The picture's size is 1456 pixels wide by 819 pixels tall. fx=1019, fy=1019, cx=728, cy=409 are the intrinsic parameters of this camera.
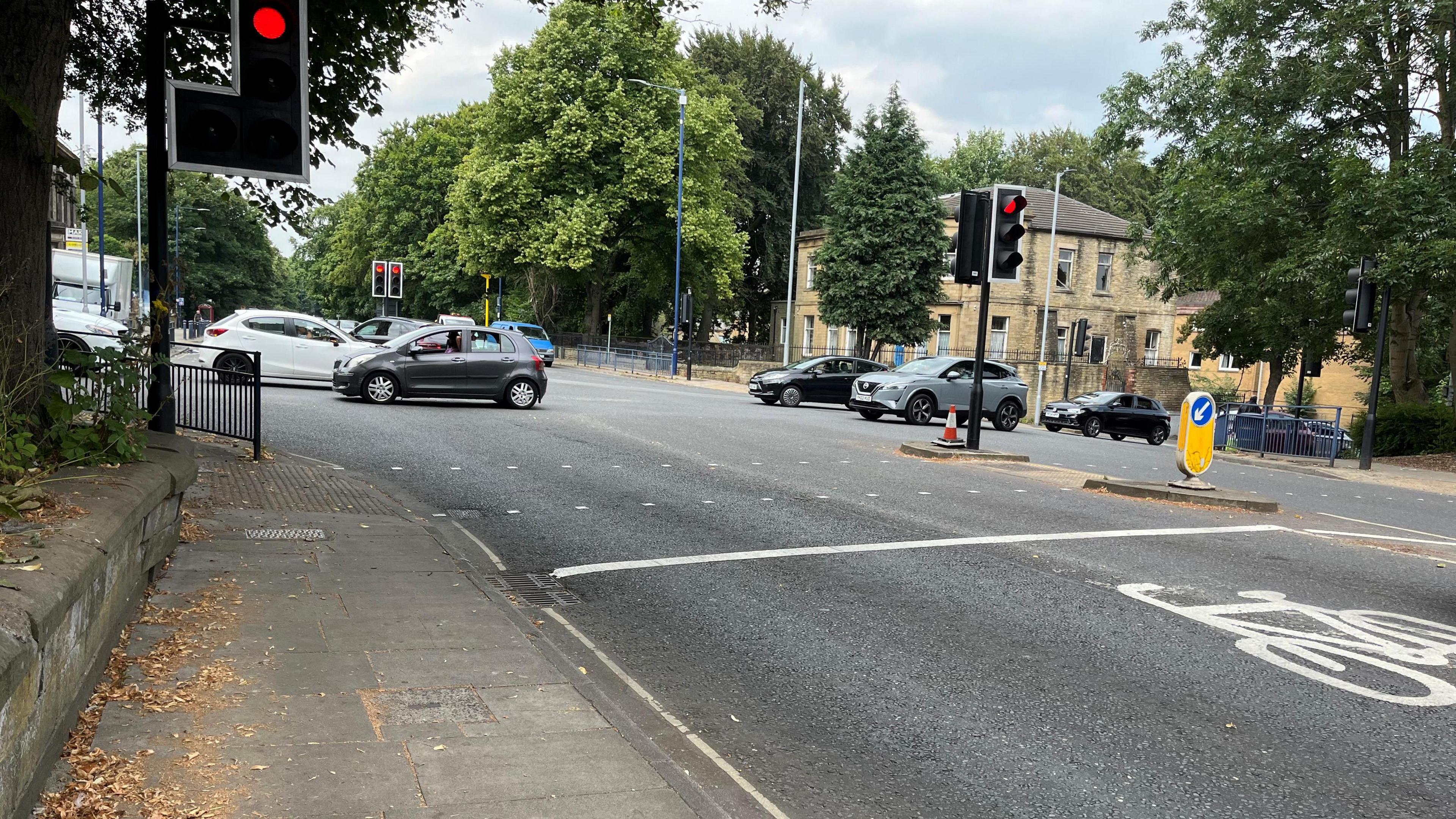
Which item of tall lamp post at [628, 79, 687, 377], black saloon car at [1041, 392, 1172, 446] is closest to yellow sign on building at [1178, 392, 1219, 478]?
black saloon car at [1041, 392, 1172, 446]

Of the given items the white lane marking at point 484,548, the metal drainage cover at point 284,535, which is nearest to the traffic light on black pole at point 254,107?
the metal drainage cover at point 284,535

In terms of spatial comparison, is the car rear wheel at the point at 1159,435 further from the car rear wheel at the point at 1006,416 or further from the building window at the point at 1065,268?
the building window at the point at 1065,268

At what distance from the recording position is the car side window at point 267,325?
20812 mm

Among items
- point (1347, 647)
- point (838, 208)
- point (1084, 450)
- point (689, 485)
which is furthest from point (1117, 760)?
point (838, 208)

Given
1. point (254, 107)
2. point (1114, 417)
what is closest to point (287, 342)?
point (254, 107)

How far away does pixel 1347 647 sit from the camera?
5.74 m

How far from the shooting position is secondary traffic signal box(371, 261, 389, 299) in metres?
37.2

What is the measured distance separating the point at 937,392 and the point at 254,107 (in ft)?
60.7

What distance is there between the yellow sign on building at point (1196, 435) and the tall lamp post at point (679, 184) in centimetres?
3104

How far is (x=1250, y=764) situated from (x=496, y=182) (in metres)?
43.4

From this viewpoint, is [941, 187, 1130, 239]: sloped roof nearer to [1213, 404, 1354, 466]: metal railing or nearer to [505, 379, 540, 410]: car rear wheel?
[1213, 404, 1354, 466]: metal railing

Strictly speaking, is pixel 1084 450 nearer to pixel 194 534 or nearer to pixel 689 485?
pixel 689 485

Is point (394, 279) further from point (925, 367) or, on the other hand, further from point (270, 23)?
point (270, 23)

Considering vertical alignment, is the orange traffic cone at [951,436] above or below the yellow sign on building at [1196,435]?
below
